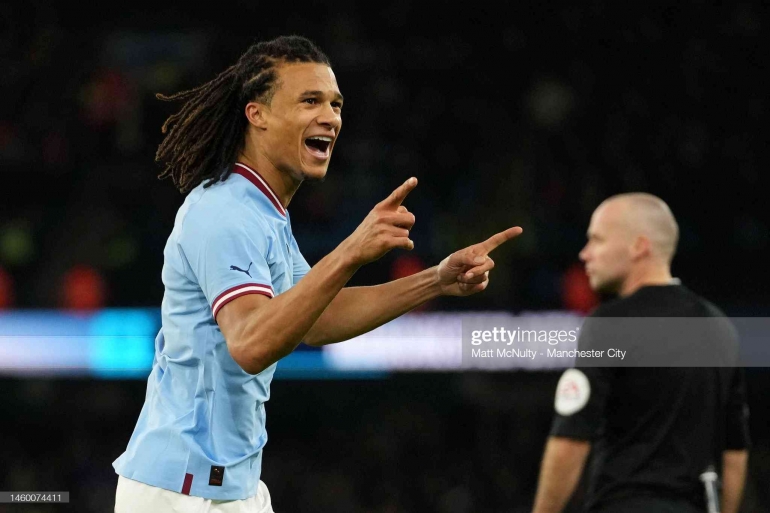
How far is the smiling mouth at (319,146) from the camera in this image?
317 centimetres

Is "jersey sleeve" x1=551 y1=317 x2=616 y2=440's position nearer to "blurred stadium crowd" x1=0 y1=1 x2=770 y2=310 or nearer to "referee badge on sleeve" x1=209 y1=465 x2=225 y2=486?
"referee badge on sleeve" x1=209 y1=465 x2=225 y2=486

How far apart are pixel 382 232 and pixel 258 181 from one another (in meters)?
0.67

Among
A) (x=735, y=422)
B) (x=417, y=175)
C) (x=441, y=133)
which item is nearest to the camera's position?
(x=735, y=422)

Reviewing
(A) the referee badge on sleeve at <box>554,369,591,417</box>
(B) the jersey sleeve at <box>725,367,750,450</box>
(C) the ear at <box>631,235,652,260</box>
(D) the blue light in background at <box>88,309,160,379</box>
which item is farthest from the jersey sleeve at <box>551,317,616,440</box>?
(D) the blue light in background at <box>88,309,160,379</box>

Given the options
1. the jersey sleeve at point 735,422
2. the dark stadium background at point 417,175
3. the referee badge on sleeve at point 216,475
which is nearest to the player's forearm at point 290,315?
the referee badge on sleeve at point 216,475

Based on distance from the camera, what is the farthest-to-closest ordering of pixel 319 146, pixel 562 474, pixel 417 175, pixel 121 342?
pixel 417 175, pixel 121 342, pixel 562 474, pixel 319 146

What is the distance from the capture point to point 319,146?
10.6ft

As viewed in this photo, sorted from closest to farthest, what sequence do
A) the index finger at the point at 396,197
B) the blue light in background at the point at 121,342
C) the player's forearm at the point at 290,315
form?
the player's forearm at the point at 290,315 → the index finger at the point at 396,197 → the blue light in background at the point at 121,342

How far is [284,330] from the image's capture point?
2.45 metres

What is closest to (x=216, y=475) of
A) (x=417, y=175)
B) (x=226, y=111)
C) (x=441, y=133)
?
(x=226, y=111)

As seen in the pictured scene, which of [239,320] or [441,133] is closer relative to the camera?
[239,320]

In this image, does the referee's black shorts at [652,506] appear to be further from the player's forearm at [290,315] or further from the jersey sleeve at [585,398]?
the player's forearm at [290,315]

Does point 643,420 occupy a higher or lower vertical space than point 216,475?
→ higher

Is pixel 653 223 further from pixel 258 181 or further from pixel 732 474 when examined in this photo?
pixel 258 181
